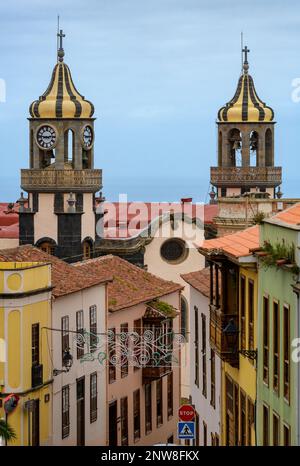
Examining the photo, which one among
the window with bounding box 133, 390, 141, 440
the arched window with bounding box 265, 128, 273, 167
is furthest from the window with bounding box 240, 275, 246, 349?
the arched window with bounding box 265, 128, 273, 167

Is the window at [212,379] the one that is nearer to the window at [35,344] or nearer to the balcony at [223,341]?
the balcony at [223,341]

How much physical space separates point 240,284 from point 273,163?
54996 mm

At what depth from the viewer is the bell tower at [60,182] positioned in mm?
78062

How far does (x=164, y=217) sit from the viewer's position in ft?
251

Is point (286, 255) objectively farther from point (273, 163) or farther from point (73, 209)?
point (273, 163)

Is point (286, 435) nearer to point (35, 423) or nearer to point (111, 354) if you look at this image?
point (35, 423)

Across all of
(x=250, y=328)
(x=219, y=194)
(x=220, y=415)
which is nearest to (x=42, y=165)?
(x=219, y=194)

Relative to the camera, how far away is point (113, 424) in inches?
2128

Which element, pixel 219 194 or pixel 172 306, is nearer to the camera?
pixel 172 306

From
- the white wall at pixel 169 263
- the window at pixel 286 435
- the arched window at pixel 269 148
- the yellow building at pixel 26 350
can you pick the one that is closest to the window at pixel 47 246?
the white wall at pixel 169 263

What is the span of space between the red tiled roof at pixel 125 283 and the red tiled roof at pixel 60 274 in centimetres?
61

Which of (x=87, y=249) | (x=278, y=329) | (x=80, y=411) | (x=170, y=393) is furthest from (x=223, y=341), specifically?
(x=87, y=249)

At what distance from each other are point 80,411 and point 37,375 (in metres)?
5.24

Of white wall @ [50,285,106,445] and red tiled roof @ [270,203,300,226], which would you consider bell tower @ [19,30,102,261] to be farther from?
red tiled roof @ [270,203,300,226]
